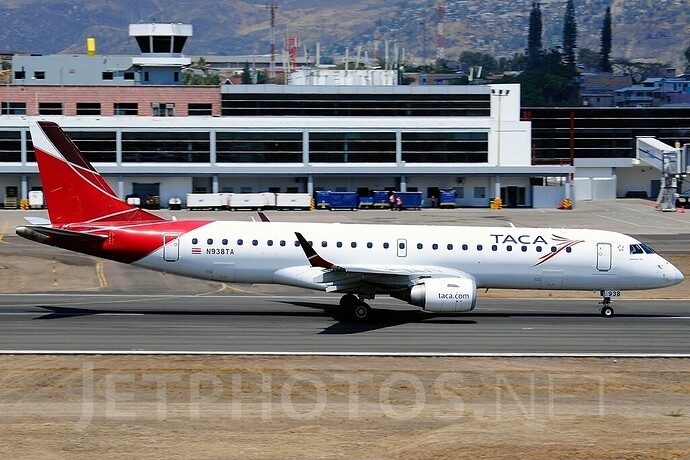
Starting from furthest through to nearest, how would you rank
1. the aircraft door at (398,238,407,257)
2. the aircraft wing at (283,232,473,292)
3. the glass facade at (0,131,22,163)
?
the glass facade at (0,131,22,163)
the aircraft door at (398,238,407,257)
the aircraft wing at (283,232,473,292)

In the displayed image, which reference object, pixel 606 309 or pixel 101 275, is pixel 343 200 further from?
pixel 606 309

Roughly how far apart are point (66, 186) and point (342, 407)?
58.2 ft

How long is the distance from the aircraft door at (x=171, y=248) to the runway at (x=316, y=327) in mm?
2205

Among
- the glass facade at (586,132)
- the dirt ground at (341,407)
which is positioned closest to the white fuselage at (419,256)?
the dirt ground at (341,407)

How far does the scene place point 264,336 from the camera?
1395 inches

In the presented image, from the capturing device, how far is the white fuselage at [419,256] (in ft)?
129

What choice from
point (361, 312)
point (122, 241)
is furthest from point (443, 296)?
point (122, 241)

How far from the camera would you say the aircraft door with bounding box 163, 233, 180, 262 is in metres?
39.1

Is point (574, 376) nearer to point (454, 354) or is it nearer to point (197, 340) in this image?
point (454, 354)

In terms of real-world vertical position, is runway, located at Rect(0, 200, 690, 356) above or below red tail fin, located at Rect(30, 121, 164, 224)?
below

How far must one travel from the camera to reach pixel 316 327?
37.4 metres

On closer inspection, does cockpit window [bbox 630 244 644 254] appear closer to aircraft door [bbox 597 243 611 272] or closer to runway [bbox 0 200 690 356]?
aircraft door [bbox 597 243 611 272]

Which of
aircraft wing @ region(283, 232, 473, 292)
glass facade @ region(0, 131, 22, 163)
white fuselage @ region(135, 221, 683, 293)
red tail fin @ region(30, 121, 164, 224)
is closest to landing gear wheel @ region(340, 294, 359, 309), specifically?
aircraft wing @ region(283, 232, 473, 292)

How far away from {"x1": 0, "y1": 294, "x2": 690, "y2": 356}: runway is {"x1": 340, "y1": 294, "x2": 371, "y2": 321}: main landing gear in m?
0.49
